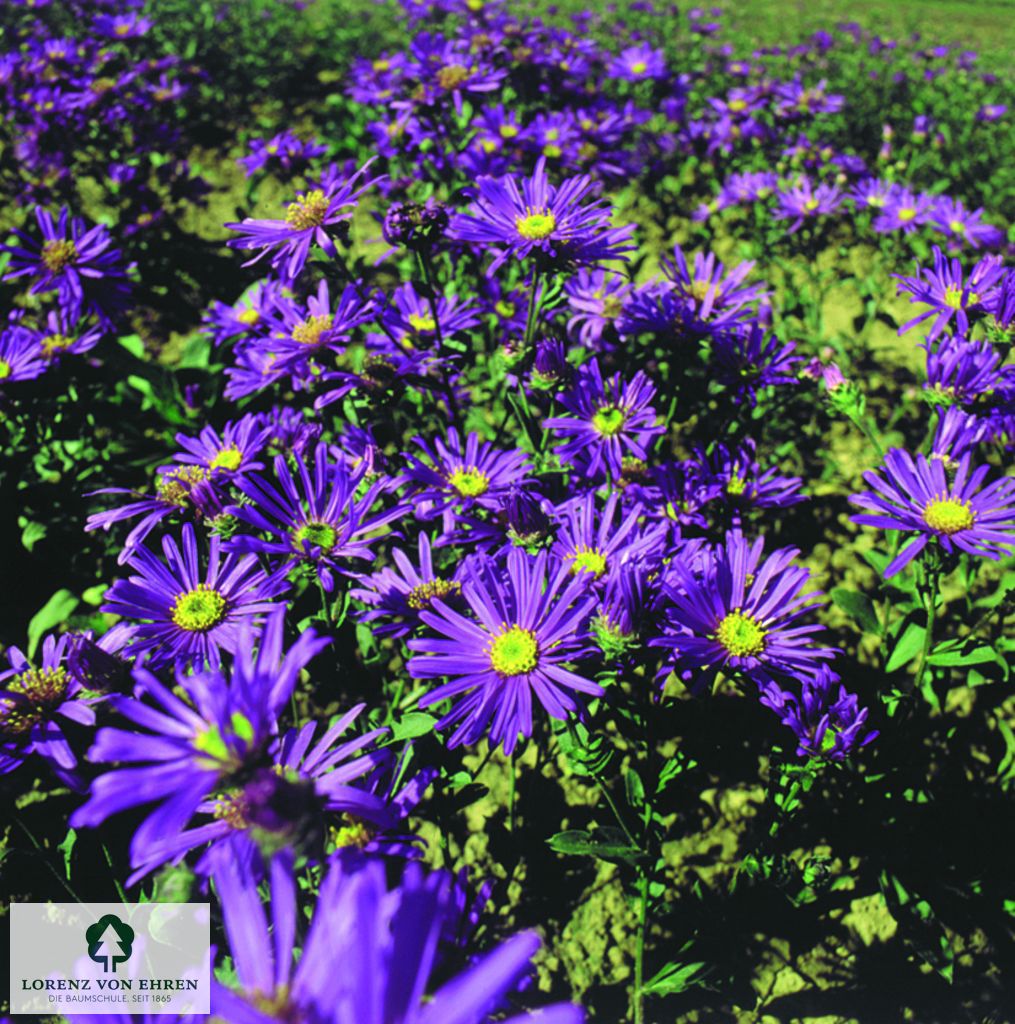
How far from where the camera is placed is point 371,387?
2336 mm

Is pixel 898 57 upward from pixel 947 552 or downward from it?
upward

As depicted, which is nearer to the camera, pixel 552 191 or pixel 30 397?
pixel 552 191

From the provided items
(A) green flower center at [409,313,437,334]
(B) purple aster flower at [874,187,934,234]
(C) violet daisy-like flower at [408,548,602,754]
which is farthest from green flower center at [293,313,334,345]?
(B) purple aster flower at [874,187,934,234]

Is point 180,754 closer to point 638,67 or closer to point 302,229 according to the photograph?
point 302,229

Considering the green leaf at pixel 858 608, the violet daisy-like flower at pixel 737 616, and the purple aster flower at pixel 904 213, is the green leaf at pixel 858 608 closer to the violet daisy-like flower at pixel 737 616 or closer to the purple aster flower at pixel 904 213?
the violet daisy-like flower at pixel 737 616

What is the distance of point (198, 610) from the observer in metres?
1.88

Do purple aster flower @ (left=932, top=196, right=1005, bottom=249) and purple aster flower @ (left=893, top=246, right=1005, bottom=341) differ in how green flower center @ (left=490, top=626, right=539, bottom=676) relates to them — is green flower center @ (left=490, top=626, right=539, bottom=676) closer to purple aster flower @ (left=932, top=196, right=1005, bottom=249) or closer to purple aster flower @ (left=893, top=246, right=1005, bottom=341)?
purple aster flower @ (left=893, top=246, right=1005, bottom=341)

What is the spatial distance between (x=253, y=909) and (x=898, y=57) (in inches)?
421

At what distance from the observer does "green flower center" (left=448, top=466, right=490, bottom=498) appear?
2.35 m

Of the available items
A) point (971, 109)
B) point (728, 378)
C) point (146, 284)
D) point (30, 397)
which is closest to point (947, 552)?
point (728, 378)

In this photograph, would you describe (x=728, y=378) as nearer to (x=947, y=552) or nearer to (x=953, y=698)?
(x=947, y=552)

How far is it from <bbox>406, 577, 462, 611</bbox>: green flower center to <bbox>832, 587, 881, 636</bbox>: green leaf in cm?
125

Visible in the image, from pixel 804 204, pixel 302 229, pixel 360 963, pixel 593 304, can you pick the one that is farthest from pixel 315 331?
pixel 804 204

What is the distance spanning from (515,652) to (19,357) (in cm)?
263
